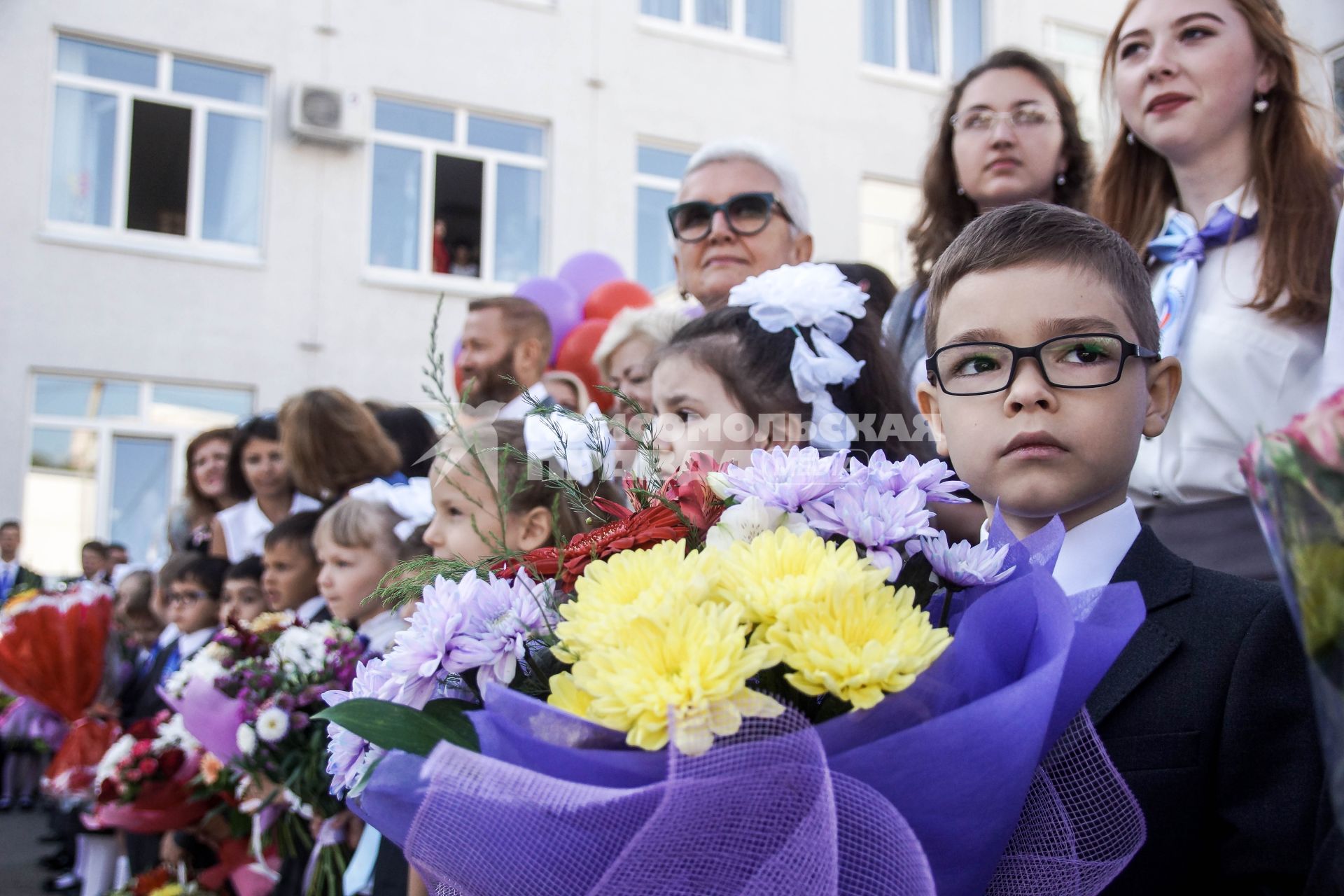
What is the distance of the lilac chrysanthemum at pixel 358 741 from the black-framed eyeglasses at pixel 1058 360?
759 millimetres

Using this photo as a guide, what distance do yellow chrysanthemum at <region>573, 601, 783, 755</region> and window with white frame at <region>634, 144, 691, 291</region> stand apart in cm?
1210

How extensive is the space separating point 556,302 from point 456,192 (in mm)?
6534

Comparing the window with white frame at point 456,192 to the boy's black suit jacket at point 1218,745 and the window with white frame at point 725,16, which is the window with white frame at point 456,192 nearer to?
the window with white frame at point 725,16

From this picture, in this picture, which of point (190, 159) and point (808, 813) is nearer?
point (808, 813)

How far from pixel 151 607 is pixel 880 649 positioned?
22.3 feet

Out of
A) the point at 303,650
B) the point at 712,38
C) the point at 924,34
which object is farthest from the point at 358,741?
the point at 924,34

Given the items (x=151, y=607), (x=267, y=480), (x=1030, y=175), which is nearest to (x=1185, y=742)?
(x=1030, y=175)

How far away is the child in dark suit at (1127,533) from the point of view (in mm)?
1242

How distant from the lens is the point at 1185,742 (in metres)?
1.29

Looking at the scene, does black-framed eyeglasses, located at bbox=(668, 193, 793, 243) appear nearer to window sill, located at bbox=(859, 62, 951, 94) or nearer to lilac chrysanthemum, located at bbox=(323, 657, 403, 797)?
lilac chrysanthemum, located at bbox=(323, 657, 403, 797)

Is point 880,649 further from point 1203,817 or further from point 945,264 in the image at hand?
point 945,264

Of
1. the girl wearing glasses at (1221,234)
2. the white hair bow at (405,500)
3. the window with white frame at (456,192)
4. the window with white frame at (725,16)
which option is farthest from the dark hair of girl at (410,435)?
the window with white frame at (725,16)

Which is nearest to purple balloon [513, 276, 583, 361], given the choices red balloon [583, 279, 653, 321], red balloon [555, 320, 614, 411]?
red balloon [583, 279, 653, 321]

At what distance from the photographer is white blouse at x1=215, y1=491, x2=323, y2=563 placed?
16.8 ft
